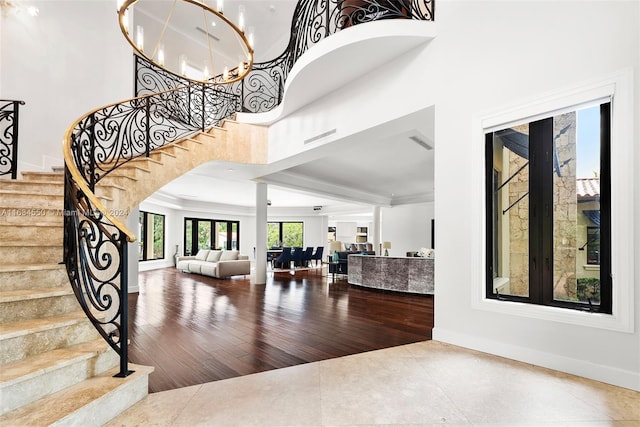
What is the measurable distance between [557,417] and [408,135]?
432 cm

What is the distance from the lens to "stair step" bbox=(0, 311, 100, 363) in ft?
5.85

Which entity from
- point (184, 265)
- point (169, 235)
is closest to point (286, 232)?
point (169, 235)

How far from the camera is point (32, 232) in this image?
2.91 metres

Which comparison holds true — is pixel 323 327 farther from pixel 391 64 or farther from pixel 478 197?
pixel 391 64

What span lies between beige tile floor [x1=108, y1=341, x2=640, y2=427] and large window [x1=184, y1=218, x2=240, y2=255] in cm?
1316

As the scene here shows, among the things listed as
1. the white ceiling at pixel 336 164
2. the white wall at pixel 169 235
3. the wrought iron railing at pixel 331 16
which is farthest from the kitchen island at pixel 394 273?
the white wall at pixel 169 235

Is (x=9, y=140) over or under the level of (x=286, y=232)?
over

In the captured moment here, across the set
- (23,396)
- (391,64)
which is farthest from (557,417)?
(391,64)

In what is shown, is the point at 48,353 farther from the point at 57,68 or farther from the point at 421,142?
the point at 421,142

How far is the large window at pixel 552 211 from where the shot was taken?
7.97 feet

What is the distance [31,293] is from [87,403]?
102cm

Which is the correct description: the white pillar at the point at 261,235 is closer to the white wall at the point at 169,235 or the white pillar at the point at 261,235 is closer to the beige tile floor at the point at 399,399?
the beige tile floor at the point at 399,399

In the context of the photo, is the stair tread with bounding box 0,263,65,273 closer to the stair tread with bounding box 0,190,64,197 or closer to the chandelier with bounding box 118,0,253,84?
the stair tread with bounding box 0,190,64,197

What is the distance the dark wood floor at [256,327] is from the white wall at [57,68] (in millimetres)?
3233
